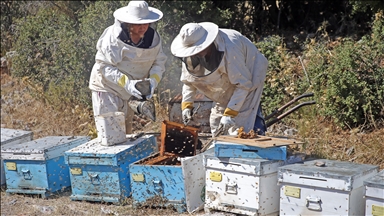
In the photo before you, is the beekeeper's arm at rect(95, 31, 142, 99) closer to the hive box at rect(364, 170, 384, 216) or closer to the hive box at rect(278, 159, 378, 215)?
the hive box at rect(278, 159, 378, 215)

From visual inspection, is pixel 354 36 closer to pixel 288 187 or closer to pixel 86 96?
pixel 86 96

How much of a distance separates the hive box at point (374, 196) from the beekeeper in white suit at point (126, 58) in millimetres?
2075

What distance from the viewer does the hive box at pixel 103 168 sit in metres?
4.52

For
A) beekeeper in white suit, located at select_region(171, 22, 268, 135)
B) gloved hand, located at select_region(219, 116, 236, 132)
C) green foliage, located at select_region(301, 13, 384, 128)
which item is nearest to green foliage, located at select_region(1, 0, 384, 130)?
green foliage, located at select_region(301, 13, 384, 128)

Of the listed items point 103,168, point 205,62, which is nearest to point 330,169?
point 205,62

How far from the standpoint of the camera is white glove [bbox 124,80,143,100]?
4547 mm

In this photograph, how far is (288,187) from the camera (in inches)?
140

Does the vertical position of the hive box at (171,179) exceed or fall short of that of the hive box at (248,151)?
it falls short

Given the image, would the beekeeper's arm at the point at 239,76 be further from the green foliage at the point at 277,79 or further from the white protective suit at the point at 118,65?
the green foliage at the point at 277,79

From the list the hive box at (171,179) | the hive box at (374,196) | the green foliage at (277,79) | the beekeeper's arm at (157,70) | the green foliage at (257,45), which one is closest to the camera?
the hive box at (374,196)

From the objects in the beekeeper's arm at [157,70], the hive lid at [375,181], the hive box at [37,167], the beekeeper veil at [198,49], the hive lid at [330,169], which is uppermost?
the beekeeper veil at [198,49]

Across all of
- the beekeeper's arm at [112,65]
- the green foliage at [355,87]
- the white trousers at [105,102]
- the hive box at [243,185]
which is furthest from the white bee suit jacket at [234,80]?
the green foliage at [355,87]

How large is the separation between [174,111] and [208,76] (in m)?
1.60

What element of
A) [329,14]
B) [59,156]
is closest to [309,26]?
[329,14]
